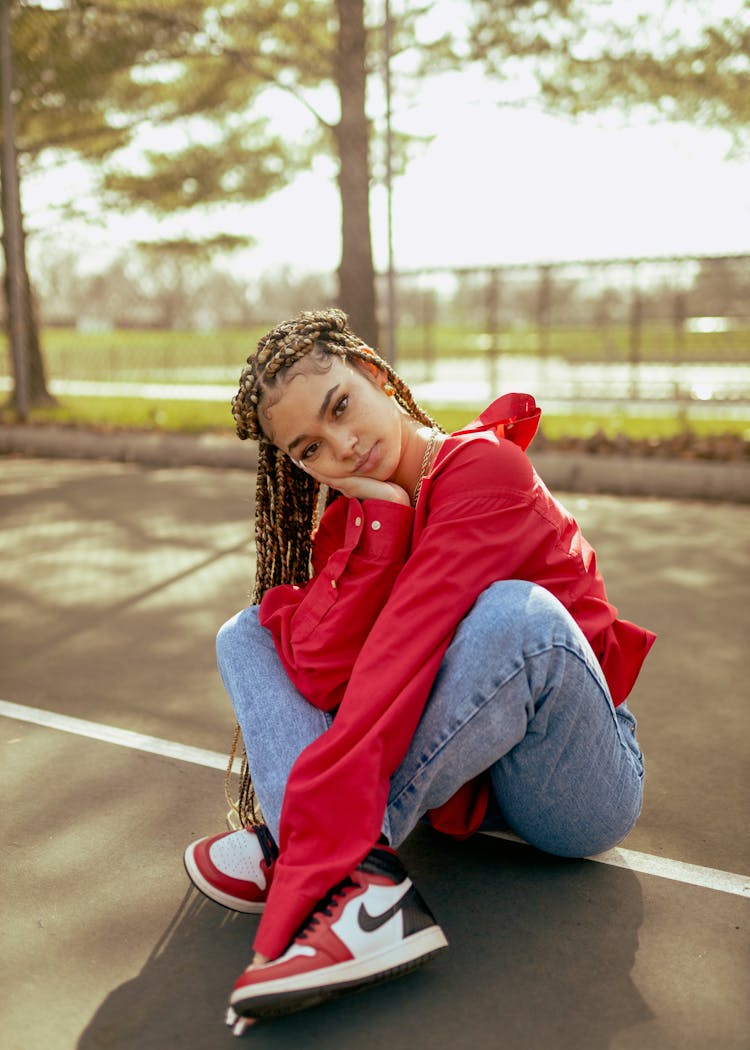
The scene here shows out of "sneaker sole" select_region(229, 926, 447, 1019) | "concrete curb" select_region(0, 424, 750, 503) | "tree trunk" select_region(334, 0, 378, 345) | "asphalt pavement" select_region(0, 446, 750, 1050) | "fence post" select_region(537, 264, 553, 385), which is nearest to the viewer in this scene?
"sneaker sole" select_region(229, 926, 447, 1019)

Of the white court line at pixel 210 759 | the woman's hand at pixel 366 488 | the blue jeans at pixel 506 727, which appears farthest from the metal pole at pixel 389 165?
the blue jeans at pixel 506 727

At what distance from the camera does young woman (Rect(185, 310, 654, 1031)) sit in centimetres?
179

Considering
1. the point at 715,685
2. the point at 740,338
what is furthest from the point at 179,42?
the point at 715,685

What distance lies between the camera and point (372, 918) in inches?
69.5

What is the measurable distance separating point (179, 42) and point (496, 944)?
29.3 ft

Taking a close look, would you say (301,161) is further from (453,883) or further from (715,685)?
(453,883)

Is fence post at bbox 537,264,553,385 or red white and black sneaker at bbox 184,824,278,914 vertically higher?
fence post at bbox 537,264,553,385

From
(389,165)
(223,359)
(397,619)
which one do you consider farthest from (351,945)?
(223,359)

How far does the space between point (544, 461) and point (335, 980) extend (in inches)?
235

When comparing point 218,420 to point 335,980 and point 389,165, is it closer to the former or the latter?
point 389,165

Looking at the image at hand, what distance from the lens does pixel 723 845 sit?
2.45 m

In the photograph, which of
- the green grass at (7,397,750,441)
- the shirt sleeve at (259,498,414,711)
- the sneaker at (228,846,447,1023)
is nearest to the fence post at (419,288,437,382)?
the green grass at (7,397,750,441)

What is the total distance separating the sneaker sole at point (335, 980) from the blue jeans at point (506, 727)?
0.21 meters

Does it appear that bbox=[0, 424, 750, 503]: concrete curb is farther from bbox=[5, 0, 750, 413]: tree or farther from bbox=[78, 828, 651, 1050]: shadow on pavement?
bbox=[78, 828, 651, 1050]: shadow on pavement
